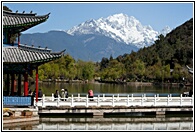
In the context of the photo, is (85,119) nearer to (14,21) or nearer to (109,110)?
(109,110)

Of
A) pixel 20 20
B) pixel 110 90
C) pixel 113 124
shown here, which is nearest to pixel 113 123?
pixel 113 124

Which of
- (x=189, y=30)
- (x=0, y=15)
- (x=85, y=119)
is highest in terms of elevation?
(x=189, y=30)

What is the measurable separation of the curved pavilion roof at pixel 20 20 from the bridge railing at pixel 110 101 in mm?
4013

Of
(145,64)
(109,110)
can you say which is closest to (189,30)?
(145,64)

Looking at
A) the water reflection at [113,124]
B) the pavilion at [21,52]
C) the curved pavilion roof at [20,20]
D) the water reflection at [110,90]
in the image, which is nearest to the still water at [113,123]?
the water reflection at [113,124]

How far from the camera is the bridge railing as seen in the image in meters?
23.8

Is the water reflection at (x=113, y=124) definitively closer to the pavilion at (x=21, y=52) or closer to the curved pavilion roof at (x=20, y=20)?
the pavilion at (x=21, y=52)

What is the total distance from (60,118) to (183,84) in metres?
60.8

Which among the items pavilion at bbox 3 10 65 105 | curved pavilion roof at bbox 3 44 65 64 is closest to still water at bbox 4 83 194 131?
pavilion at bbox 3 10 65 105

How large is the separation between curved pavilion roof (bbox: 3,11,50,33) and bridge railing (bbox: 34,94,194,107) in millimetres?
4013

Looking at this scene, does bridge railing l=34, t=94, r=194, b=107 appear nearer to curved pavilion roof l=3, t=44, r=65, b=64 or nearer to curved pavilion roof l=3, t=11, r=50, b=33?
curved pavilion roof l=3, t=44, r=65, b=64

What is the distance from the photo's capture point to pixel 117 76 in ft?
324

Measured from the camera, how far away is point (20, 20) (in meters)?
23.3

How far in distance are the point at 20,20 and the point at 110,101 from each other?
697 cm
